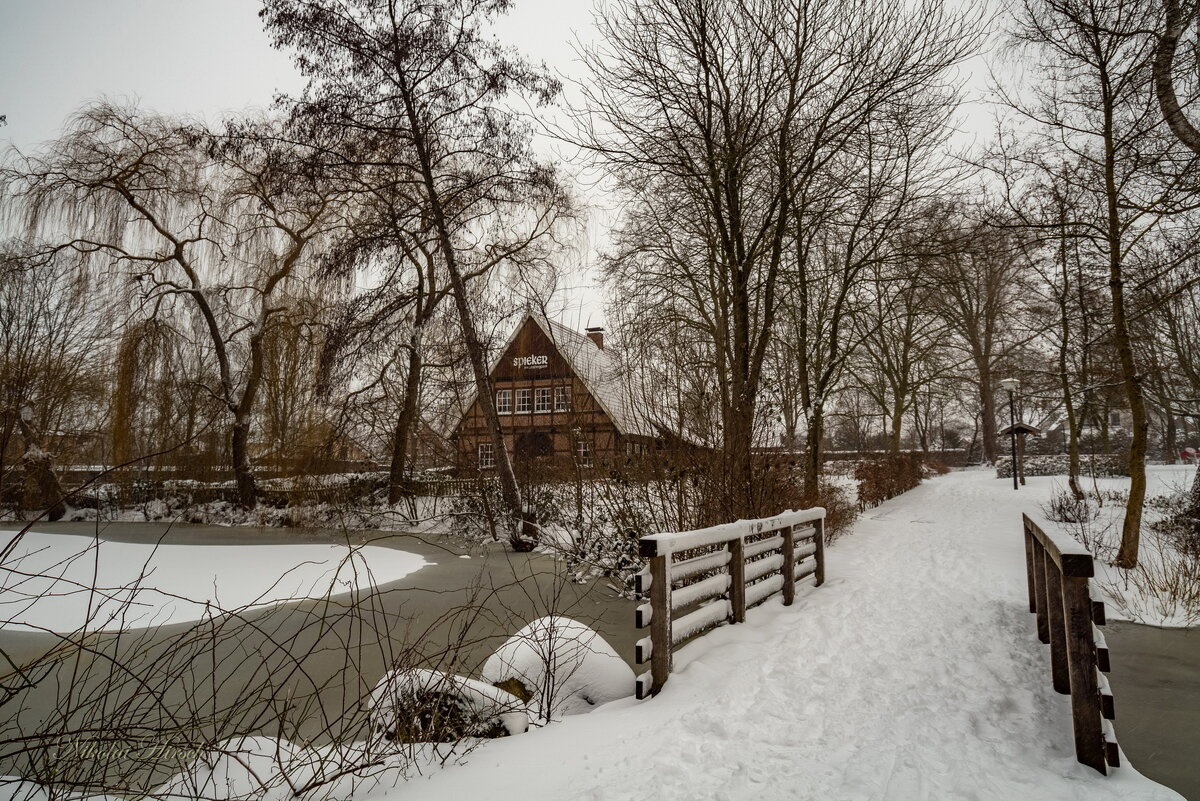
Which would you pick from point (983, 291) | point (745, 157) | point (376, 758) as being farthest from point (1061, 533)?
point (983, 291)

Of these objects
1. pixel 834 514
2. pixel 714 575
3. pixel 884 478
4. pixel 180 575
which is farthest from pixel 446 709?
pixel 884 478

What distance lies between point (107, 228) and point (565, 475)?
49.5 ft

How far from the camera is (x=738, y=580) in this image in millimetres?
5461

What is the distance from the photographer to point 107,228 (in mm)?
17094

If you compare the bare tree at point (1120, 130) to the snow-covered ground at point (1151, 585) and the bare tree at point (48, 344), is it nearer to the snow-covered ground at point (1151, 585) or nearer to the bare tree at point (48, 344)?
the snow-covered ground at point (1151, 585)

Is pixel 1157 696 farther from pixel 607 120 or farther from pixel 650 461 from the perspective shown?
pixel 607 120

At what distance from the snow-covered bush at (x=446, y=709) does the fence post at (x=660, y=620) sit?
90 centimetres

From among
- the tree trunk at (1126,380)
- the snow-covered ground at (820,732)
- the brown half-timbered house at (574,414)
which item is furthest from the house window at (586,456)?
the tree trunk at (1126,380)

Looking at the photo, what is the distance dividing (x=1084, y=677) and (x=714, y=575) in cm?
308

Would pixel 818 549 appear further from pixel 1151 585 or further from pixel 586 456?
pixel 586 456

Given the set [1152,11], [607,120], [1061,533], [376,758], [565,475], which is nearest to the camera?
[376,758]

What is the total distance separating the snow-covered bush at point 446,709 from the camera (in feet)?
12.2

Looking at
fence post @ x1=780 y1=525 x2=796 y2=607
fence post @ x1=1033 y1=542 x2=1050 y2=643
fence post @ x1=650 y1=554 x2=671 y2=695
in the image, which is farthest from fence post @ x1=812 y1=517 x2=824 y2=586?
fence post @ x1=650 y1=554 x2=671 y2=695

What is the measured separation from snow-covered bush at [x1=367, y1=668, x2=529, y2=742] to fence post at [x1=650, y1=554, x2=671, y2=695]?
903 millimetres
